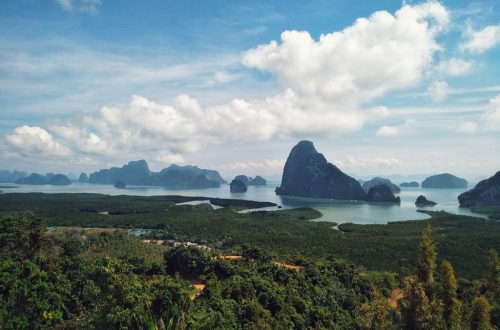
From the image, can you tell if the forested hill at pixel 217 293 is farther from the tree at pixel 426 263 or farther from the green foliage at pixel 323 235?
the green foliage at pixel 323 235

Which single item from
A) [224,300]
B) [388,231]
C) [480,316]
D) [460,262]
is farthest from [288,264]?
[388,231]

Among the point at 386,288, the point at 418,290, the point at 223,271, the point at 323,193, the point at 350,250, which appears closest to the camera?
the point at 418,290

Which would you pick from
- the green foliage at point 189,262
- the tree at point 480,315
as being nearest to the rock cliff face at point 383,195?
the green foliage at point 189,262

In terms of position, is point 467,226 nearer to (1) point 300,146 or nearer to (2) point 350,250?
(2) point 350,250

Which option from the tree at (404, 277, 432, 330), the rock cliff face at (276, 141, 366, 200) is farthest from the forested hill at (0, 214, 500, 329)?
the rock cliff face at (276, 141, 366, 200)

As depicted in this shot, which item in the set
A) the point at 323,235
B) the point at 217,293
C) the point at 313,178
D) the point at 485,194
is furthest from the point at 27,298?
the point at 313,178

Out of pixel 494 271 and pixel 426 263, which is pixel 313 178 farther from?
pixel 426 263

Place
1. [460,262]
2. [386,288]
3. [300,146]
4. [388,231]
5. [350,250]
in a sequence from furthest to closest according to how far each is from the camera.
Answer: [300,146] → [388,231] → [350,250] → [460,262] → [386,288]
